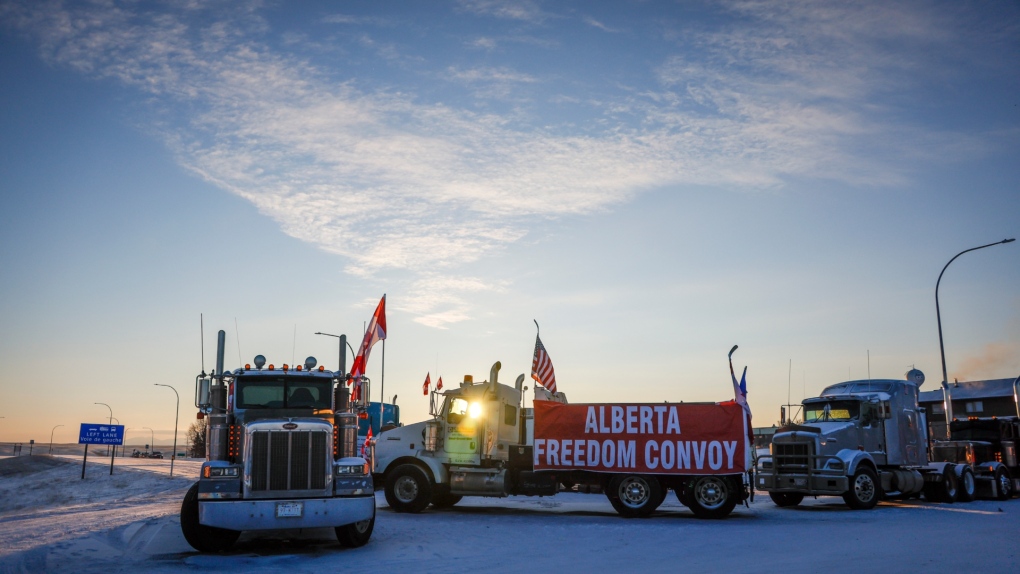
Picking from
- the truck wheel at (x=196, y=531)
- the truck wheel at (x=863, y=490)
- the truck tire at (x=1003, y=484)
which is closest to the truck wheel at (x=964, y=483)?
the truck tire at (x=1003, y=484)

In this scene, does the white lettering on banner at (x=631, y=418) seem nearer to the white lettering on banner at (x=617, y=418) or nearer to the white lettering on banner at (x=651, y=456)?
the white lettering on banner at (x=617, y=418)

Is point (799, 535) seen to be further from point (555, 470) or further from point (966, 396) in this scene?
point (966, 396)

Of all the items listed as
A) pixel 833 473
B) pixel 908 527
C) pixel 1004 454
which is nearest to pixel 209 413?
pixel 908 527

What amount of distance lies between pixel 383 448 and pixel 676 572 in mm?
11322

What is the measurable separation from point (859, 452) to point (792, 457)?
5.62 feet

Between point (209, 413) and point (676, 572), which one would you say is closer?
point (676, 572)

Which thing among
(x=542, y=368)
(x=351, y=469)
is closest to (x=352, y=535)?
(x=351, y=469)

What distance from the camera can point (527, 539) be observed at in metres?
15.8

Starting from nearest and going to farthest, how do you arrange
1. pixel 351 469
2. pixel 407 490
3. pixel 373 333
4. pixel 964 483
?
pixel 351 469 < pixel 407 490 < pixel 373 333 < pixel 964 483

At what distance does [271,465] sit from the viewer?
1322cm

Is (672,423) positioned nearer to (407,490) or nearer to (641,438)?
(641,438)

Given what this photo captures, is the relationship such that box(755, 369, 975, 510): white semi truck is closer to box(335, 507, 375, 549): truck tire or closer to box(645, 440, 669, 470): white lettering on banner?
box(645, 440, 669, 470): white lettering on banner

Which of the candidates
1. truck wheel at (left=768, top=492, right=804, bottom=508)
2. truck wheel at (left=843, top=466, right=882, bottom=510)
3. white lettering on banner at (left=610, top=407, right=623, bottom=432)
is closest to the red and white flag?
white lettering on banner at (left=610, top=407, right=623, bottom=432)

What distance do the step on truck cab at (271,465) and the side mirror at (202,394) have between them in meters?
0.02
